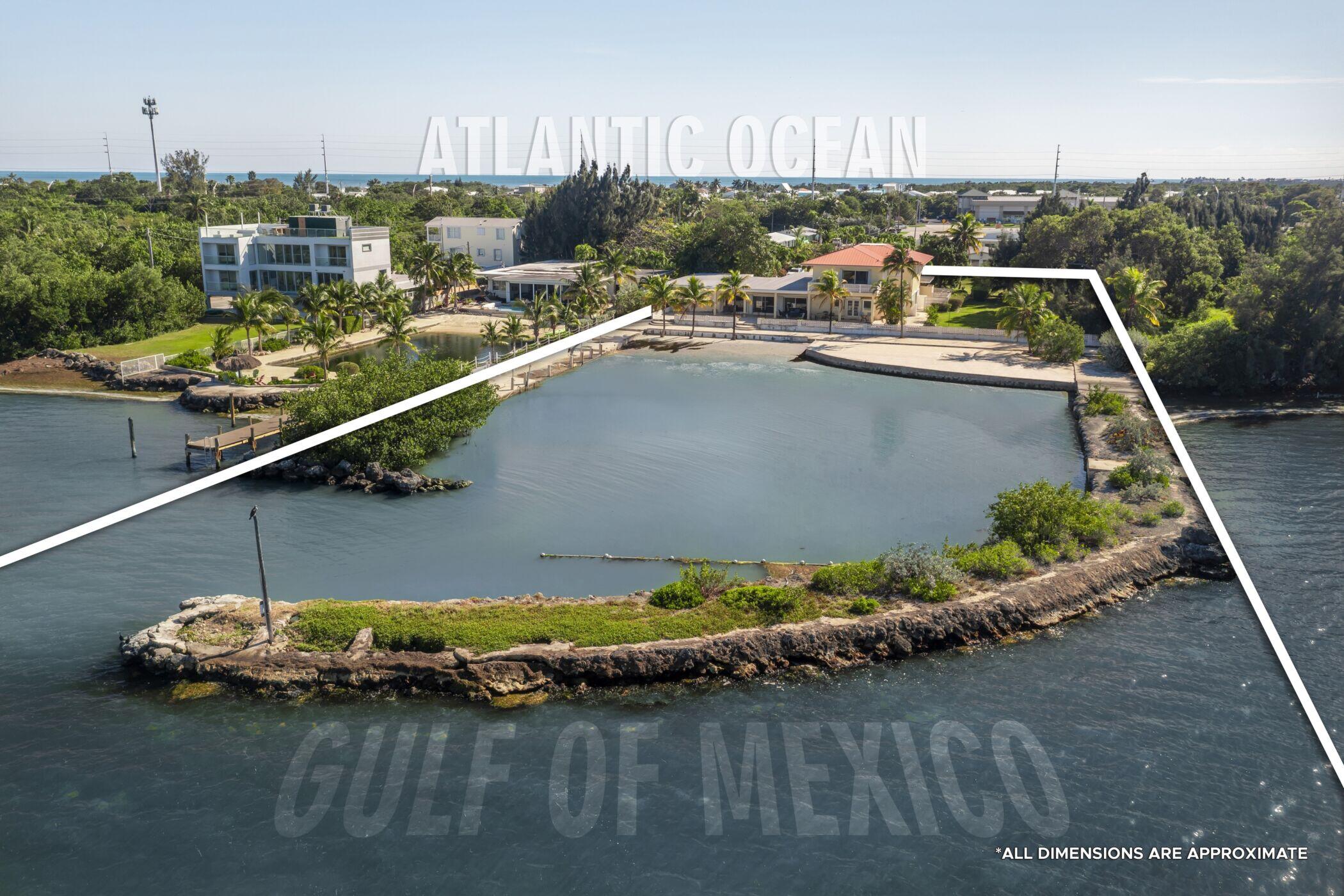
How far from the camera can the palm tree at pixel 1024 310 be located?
4859 cm

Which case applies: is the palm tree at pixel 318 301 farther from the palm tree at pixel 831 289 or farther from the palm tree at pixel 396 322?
the palm tree at pixel 831 289

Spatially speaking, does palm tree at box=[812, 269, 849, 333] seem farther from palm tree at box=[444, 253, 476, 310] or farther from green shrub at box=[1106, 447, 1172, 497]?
green shrub at box=[1106, 447, 1172, 497]

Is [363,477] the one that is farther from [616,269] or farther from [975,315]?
[975,315]

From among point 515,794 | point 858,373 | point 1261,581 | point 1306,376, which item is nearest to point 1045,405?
point 858,373

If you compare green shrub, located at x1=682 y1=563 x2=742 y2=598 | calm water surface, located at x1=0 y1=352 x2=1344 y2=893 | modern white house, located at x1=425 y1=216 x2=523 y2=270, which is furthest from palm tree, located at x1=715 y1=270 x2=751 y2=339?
green shrub, located at x1=682 y1=563 x2=742 y2=598

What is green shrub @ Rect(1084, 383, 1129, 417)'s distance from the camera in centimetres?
3538

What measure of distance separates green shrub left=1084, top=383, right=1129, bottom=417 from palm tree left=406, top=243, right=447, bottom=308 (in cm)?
3681

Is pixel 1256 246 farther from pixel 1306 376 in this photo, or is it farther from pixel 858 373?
pixel 858 373

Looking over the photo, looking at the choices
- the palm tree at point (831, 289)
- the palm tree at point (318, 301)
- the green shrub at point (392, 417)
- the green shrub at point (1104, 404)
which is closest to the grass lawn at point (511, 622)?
the green shrub at point (392, 417)

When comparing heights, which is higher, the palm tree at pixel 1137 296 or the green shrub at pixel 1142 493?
the palm tree at pixel 1137 296

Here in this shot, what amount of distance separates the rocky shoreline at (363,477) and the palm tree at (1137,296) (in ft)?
109

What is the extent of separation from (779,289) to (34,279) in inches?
1501

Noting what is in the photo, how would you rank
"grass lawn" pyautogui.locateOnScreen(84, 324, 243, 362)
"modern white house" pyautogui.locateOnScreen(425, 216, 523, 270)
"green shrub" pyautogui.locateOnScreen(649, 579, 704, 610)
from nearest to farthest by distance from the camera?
"green shrub" pyautogui.locateOnScreen(649, 579, 704, 610)
"grass lawn" pyautogui.locateOnScreen(84, 324, 243, 362)
"modern white house" pyautogui.locateOnScreen(425, 216, 523, 270)

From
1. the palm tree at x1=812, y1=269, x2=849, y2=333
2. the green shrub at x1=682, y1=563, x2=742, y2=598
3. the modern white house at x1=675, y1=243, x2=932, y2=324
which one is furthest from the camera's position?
the modern white house at x1=675, y1=243, x2=932, y2=324
